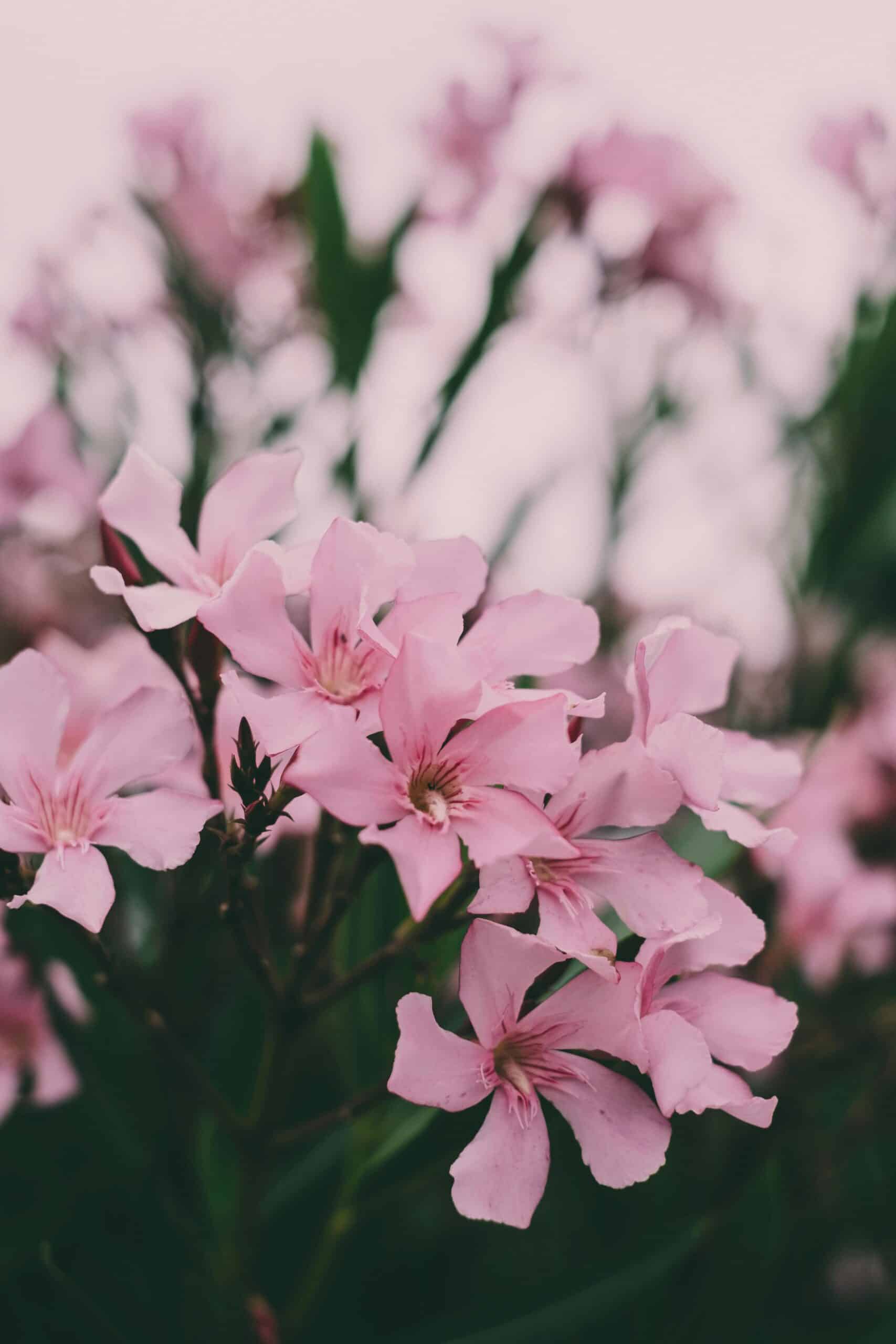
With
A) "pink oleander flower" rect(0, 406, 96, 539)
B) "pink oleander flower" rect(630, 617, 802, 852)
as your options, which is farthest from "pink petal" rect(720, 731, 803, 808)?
"pink oleander flower" rect(0, 406, 96, 539)

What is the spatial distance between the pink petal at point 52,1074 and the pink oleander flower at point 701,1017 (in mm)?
467

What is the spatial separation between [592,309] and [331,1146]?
2.74 ft

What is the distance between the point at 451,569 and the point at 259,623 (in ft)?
0.29

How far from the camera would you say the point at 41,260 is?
112cm

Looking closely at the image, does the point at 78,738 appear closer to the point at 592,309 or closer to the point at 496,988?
the point at 496,988

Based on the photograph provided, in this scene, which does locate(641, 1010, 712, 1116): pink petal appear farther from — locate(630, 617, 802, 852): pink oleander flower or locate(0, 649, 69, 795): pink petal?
locate(0, 649, 69, 795): pink petal

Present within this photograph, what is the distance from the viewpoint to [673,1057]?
1.28 ft

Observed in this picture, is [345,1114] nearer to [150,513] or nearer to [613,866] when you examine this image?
[613,866]

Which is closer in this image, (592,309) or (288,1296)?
(288,1296)

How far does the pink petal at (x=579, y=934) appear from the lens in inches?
15.2

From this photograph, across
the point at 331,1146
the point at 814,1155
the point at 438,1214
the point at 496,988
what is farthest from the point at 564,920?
the point at 814,1155

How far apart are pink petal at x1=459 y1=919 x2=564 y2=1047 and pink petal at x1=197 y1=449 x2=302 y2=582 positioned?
0.22 metres

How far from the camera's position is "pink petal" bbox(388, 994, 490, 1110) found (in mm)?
398

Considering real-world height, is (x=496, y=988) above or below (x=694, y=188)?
below
